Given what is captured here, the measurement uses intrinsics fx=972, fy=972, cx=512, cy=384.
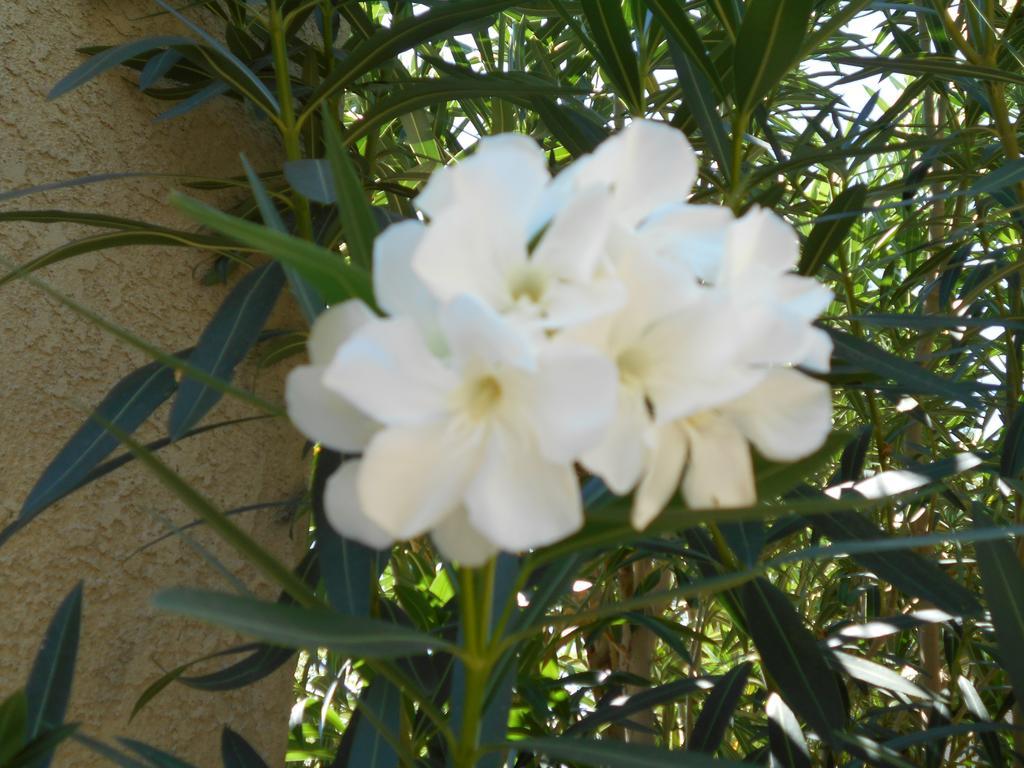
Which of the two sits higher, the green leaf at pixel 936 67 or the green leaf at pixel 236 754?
the green leaf at pixel 936 67

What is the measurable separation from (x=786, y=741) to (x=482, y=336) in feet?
2.54

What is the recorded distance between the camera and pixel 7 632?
2.95 feet

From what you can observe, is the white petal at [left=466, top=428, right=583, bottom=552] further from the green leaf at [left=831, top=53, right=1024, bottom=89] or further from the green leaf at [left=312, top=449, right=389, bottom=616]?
the green leaf at [left=831, top=53, right=1024, bottom=89]

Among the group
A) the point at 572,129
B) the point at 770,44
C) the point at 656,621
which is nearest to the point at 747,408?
the point at 770,44

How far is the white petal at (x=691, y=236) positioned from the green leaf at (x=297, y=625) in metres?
0.20

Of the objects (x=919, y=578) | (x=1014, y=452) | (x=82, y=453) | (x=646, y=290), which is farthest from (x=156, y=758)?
(x=1014, y=452)

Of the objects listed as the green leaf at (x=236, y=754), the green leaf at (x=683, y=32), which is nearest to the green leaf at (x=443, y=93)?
the green leaf at (x=683, y=32)

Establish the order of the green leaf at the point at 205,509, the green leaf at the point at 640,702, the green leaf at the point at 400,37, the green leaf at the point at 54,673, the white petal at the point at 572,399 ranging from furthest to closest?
the green leaf at the point at 640,702 < the green leaf at the point at 400,37 < the green leaf at the point at 54,673 < the green leaf at the point at 205,509 < the white petal at the point at 572,399

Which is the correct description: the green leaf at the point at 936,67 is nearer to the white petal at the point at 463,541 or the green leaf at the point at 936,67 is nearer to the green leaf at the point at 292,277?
the green leaf at the point at 292,277

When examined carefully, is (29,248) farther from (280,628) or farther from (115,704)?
(280,628)

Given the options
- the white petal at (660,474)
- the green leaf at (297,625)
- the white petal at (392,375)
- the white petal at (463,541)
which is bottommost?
the green leaf at (297,625)

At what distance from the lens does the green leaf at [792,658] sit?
754 millimetres

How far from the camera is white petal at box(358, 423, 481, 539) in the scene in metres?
0.32

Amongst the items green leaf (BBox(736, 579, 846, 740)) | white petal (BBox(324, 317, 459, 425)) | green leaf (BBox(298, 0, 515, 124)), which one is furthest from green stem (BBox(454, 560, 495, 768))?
green leaf (BBox(298, 0, 515, 124))
